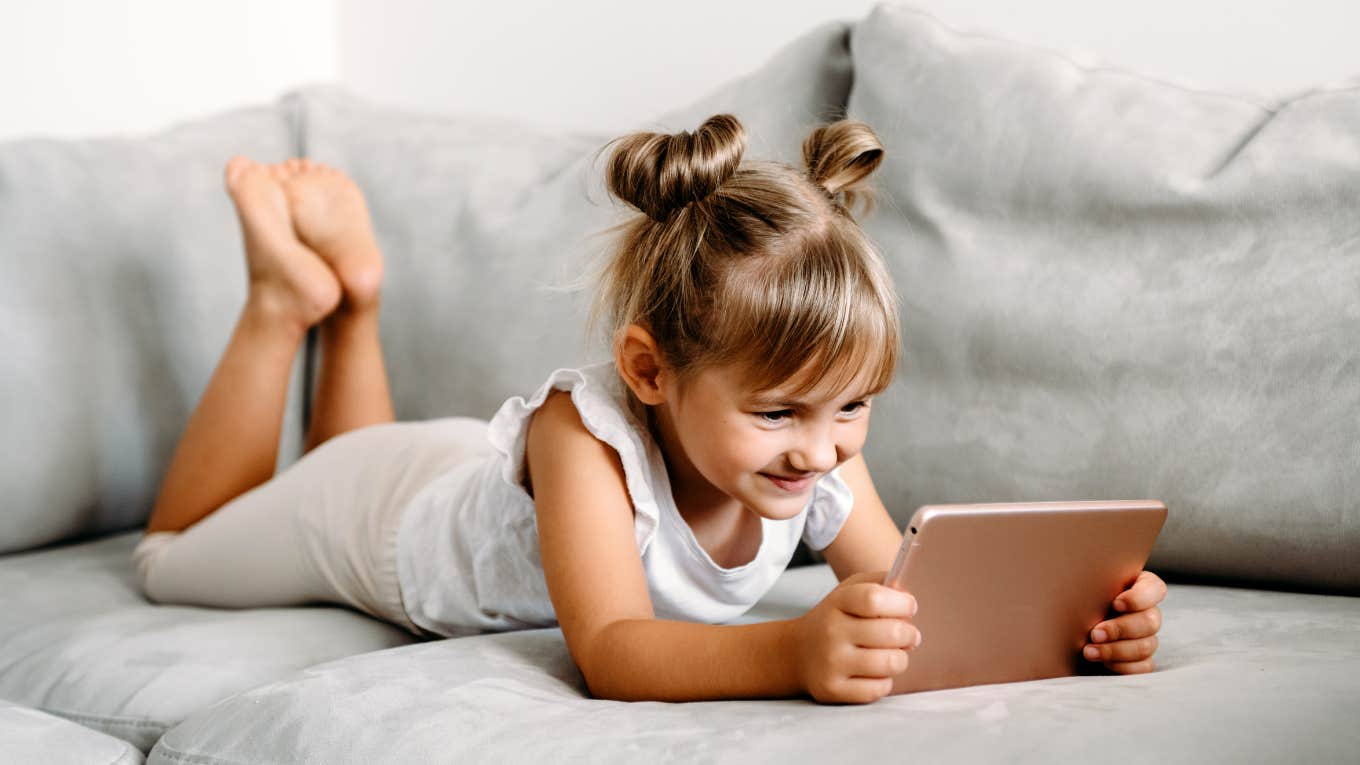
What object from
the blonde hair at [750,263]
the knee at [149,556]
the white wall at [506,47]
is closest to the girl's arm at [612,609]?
the blonde hair at [750,263]

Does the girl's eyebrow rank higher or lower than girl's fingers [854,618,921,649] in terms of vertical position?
higher

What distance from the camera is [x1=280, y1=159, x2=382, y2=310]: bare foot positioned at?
1561 millimetres

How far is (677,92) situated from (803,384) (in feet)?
3.94

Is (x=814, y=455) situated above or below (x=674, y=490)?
above

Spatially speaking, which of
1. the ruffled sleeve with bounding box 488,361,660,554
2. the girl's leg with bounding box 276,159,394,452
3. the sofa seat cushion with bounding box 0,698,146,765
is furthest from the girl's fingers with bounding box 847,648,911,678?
the girl's leg with bounding box 276,159,394,452

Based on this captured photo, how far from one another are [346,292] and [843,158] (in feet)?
2.50

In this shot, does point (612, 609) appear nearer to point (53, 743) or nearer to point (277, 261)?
point (53, 743)

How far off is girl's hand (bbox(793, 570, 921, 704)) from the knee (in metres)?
0.83

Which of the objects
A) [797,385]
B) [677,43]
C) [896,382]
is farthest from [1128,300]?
[677,43]

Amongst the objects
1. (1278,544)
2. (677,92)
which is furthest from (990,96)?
(677,92)

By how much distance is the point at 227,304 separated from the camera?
164 centimetres

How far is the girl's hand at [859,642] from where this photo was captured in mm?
771

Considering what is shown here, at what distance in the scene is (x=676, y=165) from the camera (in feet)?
3.24

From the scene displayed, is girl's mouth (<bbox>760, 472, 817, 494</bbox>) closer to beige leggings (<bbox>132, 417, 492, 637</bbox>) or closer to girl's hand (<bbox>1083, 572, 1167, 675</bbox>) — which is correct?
girl's hand (<bbox>1083, 572, 1167, 675</bbox>)
